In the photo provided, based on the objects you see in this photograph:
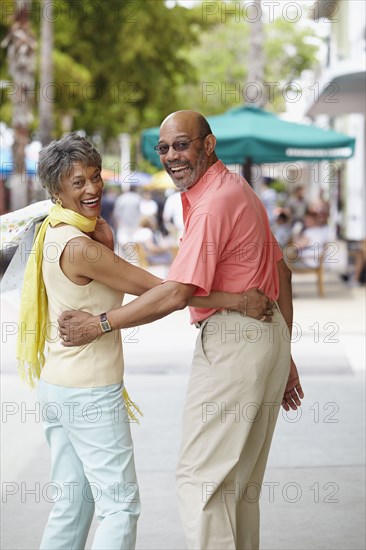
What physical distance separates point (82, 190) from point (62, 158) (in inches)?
5.2

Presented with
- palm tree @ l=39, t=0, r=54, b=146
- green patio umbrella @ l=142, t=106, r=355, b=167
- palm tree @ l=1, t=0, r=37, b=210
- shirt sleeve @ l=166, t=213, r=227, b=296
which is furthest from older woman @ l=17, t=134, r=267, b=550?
palm tree @ l=39, t=0, r=54, b=146

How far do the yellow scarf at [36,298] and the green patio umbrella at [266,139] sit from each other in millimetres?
10974

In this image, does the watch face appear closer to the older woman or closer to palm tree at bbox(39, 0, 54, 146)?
the older woman

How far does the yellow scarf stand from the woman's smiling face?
3 centimetres

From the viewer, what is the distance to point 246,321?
390 centimetres

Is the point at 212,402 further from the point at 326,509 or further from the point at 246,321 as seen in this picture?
the point at 326,509

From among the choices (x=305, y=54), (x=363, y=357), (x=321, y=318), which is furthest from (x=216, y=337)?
(x=305, y=54)

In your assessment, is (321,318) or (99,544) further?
(321,318)

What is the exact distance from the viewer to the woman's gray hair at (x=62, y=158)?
3.81 meters

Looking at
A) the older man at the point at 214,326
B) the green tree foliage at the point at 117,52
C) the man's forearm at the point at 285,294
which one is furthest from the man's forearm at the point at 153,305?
the green tree foliage at the point at 117,52

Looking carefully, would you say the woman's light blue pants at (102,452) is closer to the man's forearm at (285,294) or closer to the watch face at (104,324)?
the watch face at (104,324)

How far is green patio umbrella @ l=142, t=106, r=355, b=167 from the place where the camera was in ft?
49.4

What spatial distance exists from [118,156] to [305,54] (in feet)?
55.6

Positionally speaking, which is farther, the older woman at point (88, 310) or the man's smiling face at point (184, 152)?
the man's smiling face at point (184, 152)
